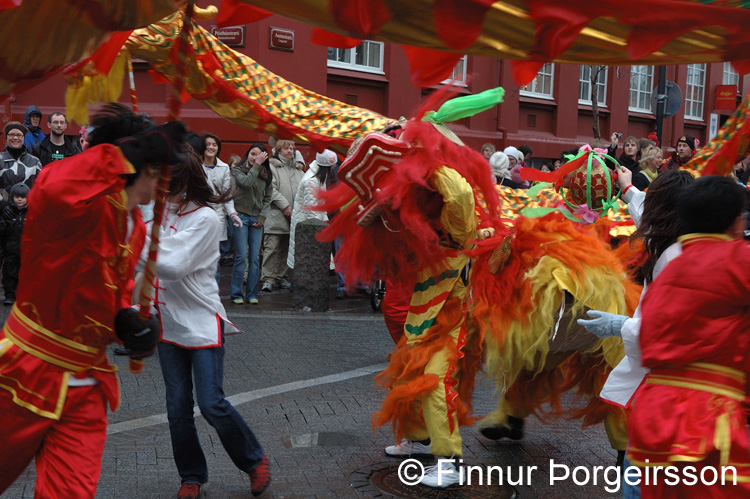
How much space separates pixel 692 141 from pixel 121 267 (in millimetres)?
6953

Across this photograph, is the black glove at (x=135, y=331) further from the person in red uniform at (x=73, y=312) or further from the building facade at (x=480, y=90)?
the building facade at (x=480, y=90)

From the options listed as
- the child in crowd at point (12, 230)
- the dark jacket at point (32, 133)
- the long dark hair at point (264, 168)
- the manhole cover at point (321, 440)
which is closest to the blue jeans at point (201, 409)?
the manhole cover at point (321, 440)

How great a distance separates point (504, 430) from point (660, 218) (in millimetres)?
1991

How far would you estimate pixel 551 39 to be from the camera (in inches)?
92.2

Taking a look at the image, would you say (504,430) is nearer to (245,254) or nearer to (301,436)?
(301,436)

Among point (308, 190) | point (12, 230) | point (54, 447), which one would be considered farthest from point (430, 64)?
point (12, 230)

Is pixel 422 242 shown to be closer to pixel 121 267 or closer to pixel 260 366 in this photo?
pixel 121 267

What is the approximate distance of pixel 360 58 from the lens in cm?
1505

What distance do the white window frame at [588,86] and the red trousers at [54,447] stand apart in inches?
706

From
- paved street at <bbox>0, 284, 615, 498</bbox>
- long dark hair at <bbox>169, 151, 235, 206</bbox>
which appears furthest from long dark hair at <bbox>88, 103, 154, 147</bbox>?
paved street at <bbox>0, 284, 615, 498</bbox>

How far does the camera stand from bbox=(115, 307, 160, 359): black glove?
120 inches

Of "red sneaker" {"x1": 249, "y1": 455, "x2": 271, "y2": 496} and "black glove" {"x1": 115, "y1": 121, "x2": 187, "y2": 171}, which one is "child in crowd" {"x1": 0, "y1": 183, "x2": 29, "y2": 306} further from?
"black glove" {"x1": 115, "y1": 121, "x2": 187, "y2": 171}

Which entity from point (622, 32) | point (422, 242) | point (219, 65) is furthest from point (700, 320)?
point (219, 65)

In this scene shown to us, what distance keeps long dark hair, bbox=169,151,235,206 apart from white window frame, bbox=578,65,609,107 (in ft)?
53.9
